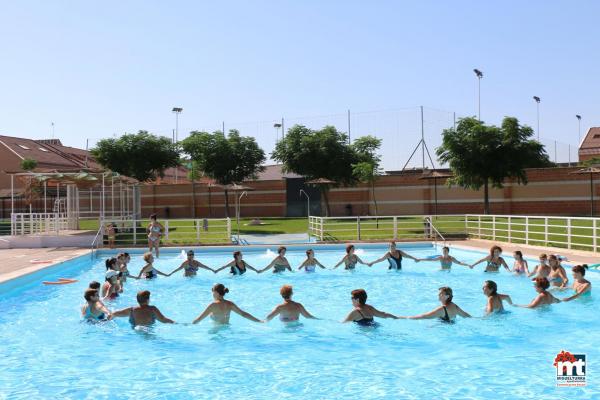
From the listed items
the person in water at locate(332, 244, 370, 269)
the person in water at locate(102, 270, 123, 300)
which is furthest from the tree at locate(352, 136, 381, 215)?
the person in water at locate(102, 270, 123, 300)

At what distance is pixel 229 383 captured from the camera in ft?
21.6

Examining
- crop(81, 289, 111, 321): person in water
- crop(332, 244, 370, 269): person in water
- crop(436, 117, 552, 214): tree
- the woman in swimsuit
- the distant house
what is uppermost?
the distant house

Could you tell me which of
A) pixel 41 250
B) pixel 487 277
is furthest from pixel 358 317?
pixel 41 250

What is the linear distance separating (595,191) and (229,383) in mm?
35382

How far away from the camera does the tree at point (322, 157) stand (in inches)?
1531

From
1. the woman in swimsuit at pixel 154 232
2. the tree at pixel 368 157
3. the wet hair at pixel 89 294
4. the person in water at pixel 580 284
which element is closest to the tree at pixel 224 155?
the tree at pixel 368 157

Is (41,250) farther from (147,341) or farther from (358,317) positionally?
(358,317)

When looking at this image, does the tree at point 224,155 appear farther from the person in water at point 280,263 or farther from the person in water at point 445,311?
the person in water at point 445,311

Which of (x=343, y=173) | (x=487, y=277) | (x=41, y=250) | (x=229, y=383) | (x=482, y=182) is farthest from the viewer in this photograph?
(x=343, y=173)

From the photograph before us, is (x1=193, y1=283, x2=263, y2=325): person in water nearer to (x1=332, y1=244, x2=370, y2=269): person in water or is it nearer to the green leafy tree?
(x1=332, y1=244, x2=370, y2=269): person in water

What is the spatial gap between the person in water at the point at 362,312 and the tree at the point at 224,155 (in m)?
32.2

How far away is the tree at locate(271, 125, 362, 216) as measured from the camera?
128 ft

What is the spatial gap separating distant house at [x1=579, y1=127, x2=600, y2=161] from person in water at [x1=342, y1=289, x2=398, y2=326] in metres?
57.9

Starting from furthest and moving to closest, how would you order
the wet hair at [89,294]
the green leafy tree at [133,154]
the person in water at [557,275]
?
the green leafy tree at [133,154]
the person in water at [557,275]
the wet hair at [89,294]
